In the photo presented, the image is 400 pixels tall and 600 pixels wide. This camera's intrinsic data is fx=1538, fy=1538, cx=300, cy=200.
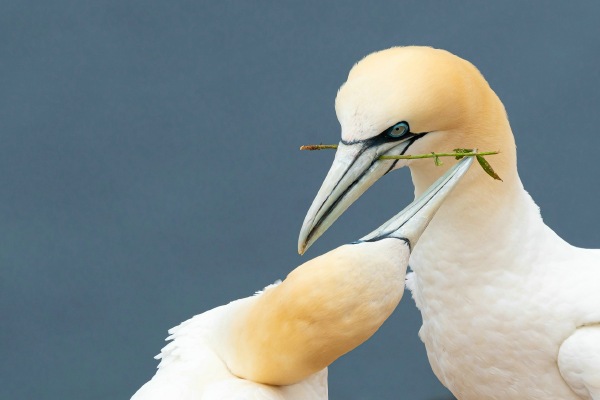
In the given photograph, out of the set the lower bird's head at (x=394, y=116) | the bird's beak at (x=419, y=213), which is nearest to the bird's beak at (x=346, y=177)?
the lower bird's head at (x=394, y=116)

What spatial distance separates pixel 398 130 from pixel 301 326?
0.78 m

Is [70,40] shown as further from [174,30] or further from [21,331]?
[21,331]

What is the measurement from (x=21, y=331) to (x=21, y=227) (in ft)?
1.84

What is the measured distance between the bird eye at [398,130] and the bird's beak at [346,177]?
3 cm

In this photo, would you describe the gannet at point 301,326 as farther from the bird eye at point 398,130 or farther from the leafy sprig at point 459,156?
the bird eye at point 398,130

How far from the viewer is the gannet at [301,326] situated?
14.0 ft

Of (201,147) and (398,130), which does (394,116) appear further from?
(201,147)

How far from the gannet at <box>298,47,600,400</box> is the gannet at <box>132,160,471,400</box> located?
223 millimetres

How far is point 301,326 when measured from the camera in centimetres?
436

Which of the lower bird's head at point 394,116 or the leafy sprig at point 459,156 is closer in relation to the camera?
the lower bird's head at point 394,116

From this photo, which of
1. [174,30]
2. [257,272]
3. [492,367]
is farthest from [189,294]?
[492,367]

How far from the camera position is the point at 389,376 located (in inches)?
277

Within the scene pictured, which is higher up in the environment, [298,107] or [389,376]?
[298,107]

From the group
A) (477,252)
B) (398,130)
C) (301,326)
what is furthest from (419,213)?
(477,252)
